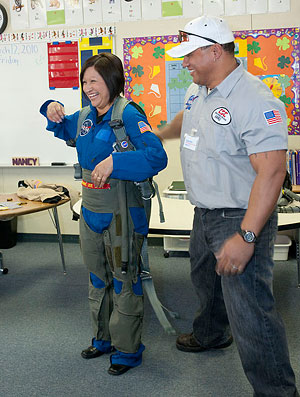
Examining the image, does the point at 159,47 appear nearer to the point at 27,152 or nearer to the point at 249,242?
the point at 27,152

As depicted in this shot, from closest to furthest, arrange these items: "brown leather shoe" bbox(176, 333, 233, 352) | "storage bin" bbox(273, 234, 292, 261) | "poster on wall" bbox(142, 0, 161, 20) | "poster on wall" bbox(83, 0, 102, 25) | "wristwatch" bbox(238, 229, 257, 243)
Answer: "wristwatch" bbox(238, 229, 257, 243)
"brown leather shoe" bbox(176, 333, 233, 352)
"storage bin" bbox(273, 234, 292, 261)
"poster on wall" bbox(142, 0, 161, 20)
"poster on wall" bbox(83, 0, 102, 25)

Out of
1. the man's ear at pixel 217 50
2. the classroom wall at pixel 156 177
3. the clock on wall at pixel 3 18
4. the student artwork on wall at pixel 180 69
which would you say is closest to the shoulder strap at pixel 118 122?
the man's ear at pixel 217 50

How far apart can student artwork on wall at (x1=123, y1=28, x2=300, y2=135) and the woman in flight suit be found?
87.3 inches

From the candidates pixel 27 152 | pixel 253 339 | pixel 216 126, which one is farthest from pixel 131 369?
pixel 27 152

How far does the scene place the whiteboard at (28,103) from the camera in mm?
4598

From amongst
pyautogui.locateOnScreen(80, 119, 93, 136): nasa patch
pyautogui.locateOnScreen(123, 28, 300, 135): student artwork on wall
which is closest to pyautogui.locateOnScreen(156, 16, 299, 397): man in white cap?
pyautogui.locateOnScreen(80, 119, 93, 136): nasa patch

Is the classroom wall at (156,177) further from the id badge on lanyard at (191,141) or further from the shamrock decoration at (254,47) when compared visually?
the id badge on lanyard at (191,141)

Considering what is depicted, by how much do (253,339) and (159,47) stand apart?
3.24 metres

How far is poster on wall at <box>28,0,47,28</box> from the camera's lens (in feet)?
14.9

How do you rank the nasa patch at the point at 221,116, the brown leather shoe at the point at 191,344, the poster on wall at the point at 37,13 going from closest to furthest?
the nasa patch at the point at 221,116 → the brown leather shoe at the point at 191,344 → the poster on wall at the point at 37,13

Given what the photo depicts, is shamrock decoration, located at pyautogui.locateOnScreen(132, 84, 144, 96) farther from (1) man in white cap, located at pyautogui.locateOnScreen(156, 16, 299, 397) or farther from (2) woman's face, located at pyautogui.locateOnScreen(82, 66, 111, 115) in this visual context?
(1) man in white cap, located at pyautogui.locateOnScreen(156, 16, 299, 397)

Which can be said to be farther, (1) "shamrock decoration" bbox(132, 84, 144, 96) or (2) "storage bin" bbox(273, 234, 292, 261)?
(1) "shamrock decoration" bbox(132, 84, 144, 96)

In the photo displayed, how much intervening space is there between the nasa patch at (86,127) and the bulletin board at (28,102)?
2.49 m

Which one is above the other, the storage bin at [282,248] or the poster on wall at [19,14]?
the poster on wall at [19,14]
